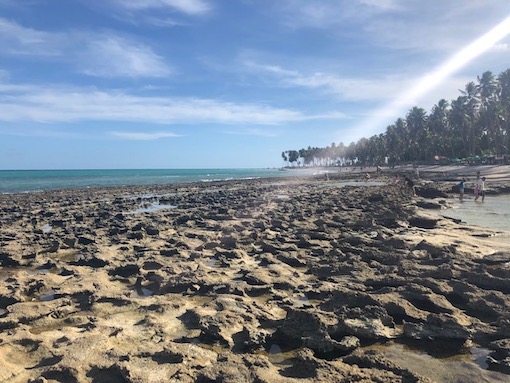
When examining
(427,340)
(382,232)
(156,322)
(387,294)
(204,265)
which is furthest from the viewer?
(382,232)

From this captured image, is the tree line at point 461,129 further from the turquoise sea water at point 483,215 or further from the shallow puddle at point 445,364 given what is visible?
the shallow puddle at point 445,364

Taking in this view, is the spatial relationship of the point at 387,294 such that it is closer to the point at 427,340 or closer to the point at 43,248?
the point at 427,340

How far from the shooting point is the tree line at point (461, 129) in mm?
83438

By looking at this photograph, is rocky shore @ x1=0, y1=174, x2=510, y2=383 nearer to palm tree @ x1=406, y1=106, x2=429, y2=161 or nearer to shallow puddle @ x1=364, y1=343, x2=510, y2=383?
shallow puddle @ x1=364, y1=343, x2=510, y2=383

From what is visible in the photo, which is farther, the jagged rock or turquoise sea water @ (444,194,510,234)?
turquoise sea water @ (444,194,510,234)

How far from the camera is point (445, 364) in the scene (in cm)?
535

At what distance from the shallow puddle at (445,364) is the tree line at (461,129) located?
81996mm

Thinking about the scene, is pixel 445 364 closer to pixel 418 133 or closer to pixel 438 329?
pixel 438 329

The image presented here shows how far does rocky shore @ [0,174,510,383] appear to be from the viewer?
517 cm

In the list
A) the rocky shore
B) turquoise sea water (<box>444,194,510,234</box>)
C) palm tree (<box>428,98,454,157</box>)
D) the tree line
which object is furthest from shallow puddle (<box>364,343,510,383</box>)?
palm tree (<box>428,98,454,157</box>)

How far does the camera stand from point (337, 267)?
1007 cm

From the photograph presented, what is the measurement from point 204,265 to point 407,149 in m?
122

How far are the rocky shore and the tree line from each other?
256ft

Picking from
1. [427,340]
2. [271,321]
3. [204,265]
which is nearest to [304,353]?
[271,321]
